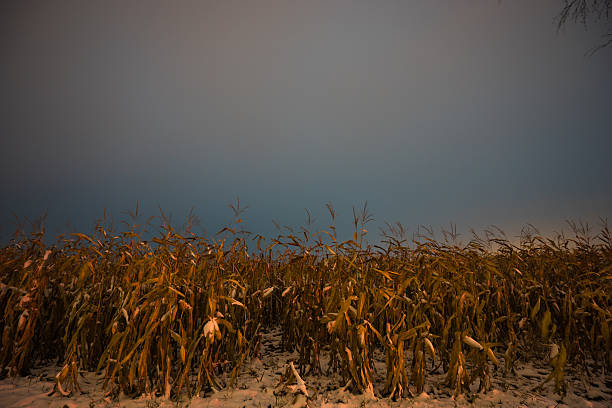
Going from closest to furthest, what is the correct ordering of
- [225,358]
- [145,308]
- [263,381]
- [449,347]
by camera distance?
1. [145,308]
2. [263,381]
3. [225,358]
4. [449,347]

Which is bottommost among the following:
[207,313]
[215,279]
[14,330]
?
[14,330]

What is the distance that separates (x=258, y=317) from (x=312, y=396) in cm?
92

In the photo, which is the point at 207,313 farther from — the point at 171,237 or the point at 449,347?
the point at 449,347

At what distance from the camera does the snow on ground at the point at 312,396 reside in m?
2.32

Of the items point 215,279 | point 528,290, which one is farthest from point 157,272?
point 528,290

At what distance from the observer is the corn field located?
237 centimetres

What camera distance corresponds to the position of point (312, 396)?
2.35 m

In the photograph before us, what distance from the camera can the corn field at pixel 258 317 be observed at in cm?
237

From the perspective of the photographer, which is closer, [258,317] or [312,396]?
[312,396]

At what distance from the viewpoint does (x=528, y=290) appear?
3.02 metres

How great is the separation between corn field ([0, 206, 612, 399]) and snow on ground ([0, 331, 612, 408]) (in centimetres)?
8

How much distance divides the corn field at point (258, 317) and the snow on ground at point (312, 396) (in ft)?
0.26

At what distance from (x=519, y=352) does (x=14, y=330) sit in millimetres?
4925

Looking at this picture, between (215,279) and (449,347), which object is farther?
(449,347)
